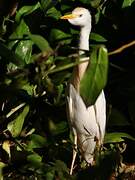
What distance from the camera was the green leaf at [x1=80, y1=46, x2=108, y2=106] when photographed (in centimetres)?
60

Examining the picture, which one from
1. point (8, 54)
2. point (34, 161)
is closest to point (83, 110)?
point (34, 161)

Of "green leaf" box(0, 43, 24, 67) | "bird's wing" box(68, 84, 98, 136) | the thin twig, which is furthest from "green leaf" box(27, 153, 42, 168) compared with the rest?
the thin twig

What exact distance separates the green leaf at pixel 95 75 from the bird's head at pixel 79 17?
1.16 m

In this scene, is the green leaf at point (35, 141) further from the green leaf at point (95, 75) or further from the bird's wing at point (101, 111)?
the green leaf at point (95, 75)

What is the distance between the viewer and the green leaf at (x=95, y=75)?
0.60 meters

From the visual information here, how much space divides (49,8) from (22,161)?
3.40 feet

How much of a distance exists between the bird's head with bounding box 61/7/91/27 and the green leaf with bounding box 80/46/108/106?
45.7 inches

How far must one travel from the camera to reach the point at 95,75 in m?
0.60

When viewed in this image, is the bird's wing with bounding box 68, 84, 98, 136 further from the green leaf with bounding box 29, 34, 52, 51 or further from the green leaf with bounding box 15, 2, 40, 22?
the green leaf with bounding box 29, 34, 52, 51

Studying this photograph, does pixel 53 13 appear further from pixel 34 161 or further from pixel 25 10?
pixel 34 161

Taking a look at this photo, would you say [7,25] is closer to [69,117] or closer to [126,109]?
[69,117]

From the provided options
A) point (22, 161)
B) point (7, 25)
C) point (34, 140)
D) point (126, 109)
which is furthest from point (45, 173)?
point (126, 109)

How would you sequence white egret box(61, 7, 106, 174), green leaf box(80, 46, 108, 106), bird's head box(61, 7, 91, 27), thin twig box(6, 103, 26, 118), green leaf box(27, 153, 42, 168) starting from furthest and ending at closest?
thin twig box(6, 103, 26, 118) → white egret box(61, 7, 106, 174) → bird's head box(61, 7, 91, 27) → green leaf box(27, 153, 42, 168) → green leaf box(80, 46, 108, 106)

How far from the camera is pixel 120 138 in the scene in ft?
7.64
